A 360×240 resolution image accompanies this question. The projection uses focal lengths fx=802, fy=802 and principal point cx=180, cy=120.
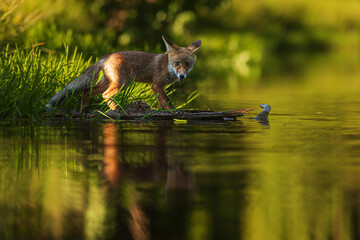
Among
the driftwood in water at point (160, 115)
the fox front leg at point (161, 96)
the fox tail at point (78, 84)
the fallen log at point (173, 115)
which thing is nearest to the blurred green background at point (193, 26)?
the fox tail at point (78, 84)

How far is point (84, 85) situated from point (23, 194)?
18.7ft

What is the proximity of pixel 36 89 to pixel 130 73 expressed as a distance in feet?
4.35

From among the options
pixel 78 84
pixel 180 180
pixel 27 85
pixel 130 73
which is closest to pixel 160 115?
pixel 130 73

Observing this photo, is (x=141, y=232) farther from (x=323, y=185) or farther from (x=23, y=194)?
(x=323, y=185)

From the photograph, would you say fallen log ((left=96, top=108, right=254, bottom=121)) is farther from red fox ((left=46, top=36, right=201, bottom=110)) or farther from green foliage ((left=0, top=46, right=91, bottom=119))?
green foliage ((left=0, top=46, right=91, bottom=119))

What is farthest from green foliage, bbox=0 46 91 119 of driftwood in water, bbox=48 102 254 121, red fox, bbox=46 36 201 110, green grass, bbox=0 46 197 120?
driftwood in water, bbox=48 102 254 121

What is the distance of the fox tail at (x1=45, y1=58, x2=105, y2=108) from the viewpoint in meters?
11.0

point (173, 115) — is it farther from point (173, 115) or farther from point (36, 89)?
point (36, 89)

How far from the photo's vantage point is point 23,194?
5590 millimetres

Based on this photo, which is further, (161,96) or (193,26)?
(193,26)

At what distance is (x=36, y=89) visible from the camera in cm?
1102

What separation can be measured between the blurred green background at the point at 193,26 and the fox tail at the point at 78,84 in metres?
1.52

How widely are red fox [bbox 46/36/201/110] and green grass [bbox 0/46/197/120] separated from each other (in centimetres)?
12

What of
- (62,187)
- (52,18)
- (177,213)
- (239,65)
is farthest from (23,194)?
(239,65)
